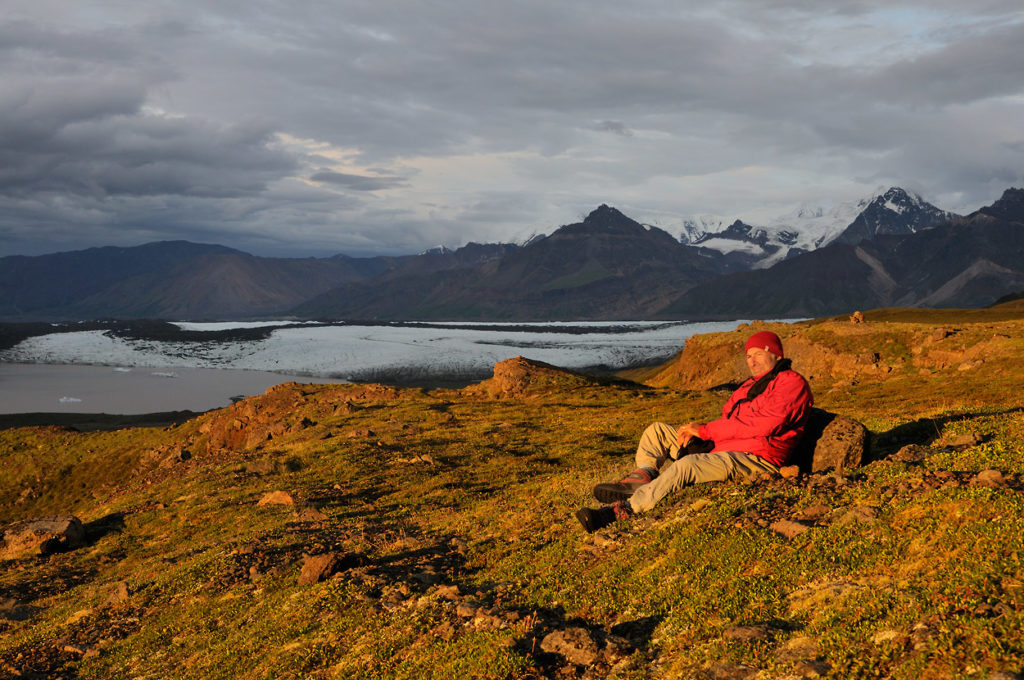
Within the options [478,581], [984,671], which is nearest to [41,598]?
[478,581]

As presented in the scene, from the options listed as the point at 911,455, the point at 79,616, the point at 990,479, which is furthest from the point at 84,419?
the point at 990,479

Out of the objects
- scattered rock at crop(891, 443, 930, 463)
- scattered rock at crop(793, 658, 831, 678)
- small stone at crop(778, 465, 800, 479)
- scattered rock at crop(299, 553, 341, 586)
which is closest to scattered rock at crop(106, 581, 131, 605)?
scattered rock at crop(299, 553, 341, 586)

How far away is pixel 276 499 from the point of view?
73.7 feet

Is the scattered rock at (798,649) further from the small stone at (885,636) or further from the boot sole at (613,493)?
the boot sole at (613,493)

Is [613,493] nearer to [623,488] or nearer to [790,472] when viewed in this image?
[623,488]

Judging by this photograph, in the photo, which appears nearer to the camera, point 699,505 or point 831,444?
point 699,505

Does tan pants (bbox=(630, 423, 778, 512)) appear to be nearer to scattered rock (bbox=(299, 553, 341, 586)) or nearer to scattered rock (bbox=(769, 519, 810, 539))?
scattered rock (bbox=(769, 519, 810, 539))

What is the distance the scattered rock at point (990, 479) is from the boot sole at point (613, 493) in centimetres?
565

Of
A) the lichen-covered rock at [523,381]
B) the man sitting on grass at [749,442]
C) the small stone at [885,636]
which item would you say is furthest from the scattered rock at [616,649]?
the lichen-covered rock at [523,381]

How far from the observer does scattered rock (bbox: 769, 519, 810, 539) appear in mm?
9797

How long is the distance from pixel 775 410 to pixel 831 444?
1.45 meters

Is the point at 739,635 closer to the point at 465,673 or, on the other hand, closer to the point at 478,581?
the point at 465,673

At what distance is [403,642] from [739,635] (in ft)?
15.2

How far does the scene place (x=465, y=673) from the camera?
8.03 meters
